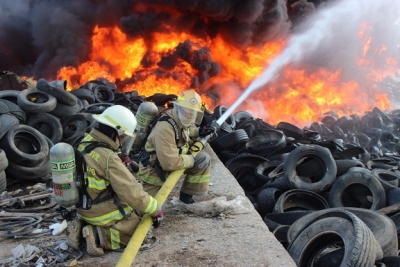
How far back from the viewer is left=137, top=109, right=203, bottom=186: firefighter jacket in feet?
14.0

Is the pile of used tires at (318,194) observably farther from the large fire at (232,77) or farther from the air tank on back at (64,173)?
the large fire at (232,77)

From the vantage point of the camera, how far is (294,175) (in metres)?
6.21

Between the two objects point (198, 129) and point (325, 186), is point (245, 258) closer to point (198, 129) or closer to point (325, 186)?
point (198, 129)

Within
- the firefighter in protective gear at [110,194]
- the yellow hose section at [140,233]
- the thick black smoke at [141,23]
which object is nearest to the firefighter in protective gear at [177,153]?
the yellow hose section at [140,233]

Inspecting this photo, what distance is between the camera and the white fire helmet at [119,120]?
338 centimetres

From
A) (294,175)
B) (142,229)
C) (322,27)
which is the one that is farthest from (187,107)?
(322,27)

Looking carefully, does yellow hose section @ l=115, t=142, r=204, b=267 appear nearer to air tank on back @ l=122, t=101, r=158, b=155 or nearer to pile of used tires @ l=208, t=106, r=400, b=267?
air tank on back @ l=122, t=101, r=158, b=155

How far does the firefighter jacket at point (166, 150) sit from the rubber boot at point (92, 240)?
43.1 inches

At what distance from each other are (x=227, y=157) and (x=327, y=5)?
832 inches

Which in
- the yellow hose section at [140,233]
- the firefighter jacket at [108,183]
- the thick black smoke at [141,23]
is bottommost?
the yellow hose section at [140,233]

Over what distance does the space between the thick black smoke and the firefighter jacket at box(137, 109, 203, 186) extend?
17.3 meters

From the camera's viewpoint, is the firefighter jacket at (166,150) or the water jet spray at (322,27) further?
the water jet spray at (322,27)

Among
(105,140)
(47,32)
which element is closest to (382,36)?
(47,32)

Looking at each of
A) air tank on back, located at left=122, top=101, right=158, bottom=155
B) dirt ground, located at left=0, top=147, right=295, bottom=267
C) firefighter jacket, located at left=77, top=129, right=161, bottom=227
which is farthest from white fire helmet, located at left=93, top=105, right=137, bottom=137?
air tank on back, located at left=122, top=101, right=158, bottom=155
